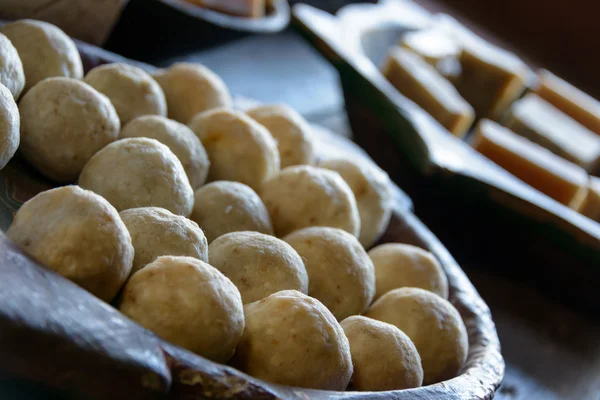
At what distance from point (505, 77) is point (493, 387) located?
150 centimetres

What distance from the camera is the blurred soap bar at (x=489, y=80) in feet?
6.79

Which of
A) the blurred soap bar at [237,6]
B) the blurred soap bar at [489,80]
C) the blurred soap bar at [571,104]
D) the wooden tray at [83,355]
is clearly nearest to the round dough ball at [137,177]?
the wooden tray at [83,355]

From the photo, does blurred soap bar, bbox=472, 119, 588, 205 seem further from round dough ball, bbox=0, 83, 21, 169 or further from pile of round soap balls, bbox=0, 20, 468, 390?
round dough ball, bbox=0, 83, 21, 169

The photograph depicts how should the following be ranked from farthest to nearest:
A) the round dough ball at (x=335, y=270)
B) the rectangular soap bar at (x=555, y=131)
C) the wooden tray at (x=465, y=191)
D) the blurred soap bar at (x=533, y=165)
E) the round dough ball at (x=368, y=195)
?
1. the rectangular soap bar at (x=555, y=131)
2. the blurred soap bar at (x=533, y=165)
3. the wooden tray at (x=465, y=191)
4. the round dough ball at (x=368, y=195)
5. the round dough ball at (x=335, y=270)

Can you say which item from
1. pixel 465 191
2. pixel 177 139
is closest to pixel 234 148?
pixel 177 139

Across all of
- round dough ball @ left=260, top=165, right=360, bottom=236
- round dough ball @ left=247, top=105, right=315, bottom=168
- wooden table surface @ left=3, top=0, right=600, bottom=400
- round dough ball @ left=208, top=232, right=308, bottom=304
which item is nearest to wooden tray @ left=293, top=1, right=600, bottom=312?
wooden table surface @ left=3, top=0, right=600, bottom=400

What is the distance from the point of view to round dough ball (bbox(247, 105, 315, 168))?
1.08 metres

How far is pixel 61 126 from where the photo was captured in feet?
2.56

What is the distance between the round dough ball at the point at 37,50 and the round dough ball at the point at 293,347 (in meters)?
0.48

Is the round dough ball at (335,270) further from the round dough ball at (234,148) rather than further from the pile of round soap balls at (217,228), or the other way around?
the round dough ball at (234,148)

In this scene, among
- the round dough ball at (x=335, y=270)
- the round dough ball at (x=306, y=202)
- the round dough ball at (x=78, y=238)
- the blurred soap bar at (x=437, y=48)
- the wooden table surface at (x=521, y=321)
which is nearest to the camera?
the round dough ball at (x=78, y=238)

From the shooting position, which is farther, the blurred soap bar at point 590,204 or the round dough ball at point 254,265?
the blurred soap bar at point 590,204

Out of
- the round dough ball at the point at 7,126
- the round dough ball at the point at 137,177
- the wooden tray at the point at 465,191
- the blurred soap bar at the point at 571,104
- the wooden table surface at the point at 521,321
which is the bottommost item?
the wooden table surface at the point at 521,321

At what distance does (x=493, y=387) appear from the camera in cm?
79
